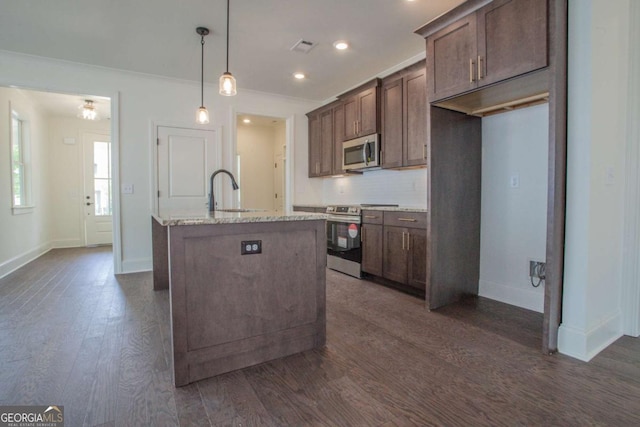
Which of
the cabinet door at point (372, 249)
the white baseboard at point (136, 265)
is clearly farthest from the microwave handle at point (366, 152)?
the white baseboard at point (136, 265)

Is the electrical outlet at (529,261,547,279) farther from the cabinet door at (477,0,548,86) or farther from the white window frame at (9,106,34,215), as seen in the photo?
the white window frame at (9,106,34,215)

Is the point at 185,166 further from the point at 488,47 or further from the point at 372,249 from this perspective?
the point at 488,47

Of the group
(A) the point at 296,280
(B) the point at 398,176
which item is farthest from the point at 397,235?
(A) the point at 296,280

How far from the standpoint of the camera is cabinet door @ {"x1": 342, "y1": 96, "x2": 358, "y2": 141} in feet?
13.9

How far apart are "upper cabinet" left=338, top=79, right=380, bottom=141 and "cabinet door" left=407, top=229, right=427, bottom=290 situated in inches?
57.9

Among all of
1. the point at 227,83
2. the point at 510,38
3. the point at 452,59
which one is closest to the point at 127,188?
the point at 227,83

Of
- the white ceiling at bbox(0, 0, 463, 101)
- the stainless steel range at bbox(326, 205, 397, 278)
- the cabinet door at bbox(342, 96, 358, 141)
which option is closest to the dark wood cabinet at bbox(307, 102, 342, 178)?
the cabinet door at bbox(342, 96, 358, 141)

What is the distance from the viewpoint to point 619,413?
4.74 ft

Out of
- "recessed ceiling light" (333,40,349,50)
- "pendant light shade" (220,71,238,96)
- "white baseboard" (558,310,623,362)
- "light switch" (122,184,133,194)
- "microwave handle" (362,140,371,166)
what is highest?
"recessed ceiling light" (333,40,349,50)

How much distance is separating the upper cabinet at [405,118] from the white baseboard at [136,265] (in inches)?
134

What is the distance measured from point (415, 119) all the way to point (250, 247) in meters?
2.40

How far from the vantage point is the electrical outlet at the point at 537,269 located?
2705 millimetres

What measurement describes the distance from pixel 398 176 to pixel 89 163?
6380mm

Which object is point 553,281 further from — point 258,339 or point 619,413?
point 258,339
